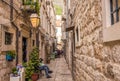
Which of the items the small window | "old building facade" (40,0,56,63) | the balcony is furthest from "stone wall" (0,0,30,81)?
"old building facade" (40,0,56,63)

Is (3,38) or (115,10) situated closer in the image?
(115,10)

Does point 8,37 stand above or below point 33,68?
above

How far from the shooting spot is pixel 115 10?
8.64 feet

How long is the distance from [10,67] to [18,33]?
1.68 meters

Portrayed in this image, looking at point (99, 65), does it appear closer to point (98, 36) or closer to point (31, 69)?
point (98, 36)

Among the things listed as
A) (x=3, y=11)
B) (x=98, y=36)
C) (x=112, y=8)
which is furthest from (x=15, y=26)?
(x=112, y=8)

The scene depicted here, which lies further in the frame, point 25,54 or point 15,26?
point 25,54

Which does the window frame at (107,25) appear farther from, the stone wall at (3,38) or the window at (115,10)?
the stone wall at (3,38)

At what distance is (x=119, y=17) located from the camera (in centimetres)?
251

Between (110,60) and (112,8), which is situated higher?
(112,8)

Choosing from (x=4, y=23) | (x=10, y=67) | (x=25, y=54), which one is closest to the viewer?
(x=4, y=23)

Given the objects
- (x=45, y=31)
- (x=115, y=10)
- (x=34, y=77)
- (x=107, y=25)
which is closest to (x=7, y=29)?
(x=34, y=77)

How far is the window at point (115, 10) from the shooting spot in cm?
255

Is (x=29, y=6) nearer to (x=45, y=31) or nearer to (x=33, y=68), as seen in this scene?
(x=33, y=68)
